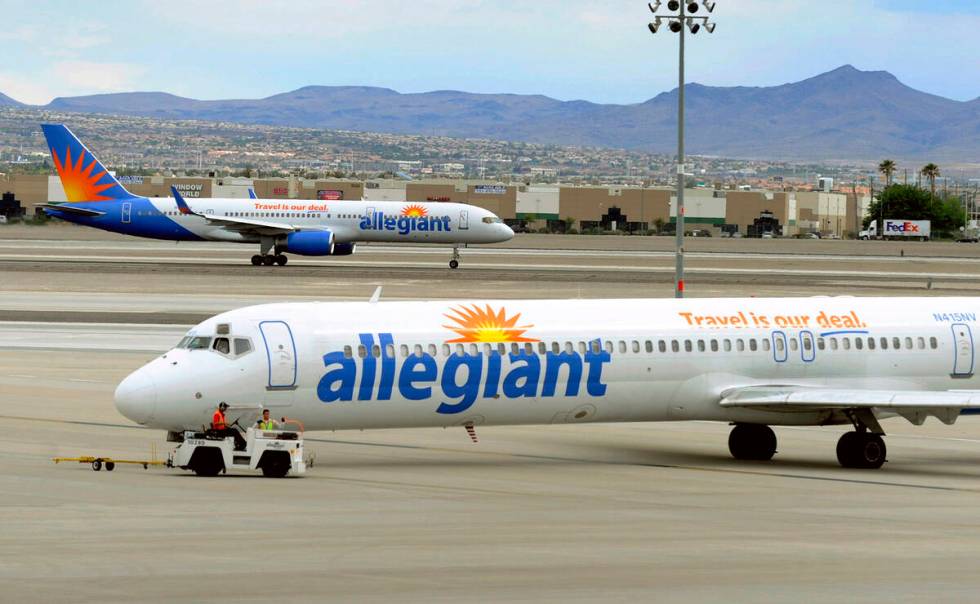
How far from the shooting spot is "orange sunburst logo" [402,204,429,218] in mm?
89500

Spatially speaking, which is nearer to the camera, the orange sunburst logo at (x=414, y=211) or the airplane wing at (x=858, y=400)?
the airplane wing at (x=858, y=400)

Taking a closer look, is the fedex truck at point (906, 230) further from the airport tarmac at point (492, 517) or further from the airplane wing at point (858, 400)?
the airplane wing at point (858, 400)

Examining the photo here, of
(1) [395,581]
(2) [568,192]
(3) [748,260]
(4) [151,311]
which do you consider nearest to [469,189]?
(2) [568,192]

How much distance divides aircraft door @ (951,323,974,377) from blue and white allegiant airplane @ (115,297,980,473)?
0.12 feet

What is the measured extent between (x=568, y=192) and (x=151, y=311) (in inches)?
5306

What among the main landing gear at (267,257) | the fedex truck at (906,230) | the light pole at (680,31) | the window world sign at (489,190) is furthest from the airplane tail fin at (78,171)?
the fedex truck at (906,230)

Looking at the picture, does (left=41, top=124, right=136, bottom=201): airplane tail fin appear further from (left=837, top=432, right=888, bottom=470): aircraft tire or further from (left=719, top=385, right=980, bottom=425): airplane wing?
(left=837, top=432, right=888, bottom=470): aircraft tire

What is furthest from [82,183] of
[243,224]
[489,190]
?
[489,190]

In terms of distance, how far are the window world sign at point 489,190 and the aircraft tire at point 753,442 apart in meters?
158

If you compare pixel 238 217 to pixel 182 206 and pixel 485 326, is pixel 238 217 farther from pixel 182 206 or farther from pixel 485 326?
pixel 485 326

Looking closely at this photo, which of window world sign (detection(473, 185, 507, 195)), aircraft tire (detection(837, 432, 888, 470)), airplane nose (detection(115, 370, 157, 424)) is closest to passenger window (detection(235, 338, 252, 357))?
airplane nose (detection(115, 370, 157, 424))

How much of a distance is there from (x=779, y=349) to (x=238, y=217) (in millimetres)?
63438

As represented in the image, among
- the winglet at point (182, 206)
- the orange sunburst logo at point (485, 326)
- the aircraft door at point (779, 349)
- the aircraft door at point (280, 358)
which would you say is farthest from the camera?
the winglet at point (182, 206)

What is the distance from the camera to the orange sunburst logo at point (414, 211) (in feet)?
294
